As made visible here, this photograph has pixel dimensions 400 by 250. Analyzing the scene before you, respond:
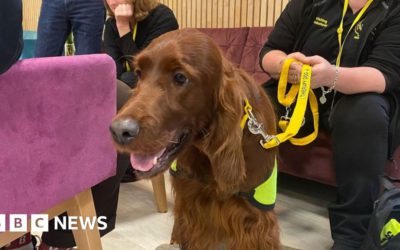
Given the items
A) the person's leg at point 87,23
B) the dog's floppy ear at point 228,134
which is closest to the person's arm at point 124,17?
the person's leg at point 87,23

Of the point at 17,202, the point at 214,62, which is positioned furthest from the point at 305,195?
the point at 17,202

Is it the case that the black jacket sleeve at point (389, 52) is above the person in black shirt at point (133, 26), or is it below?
above

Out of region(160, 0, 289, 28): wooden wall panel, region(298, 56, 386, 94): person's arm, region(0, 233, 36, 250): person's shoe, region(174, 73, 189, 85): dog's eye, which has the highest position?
region(174, 73, 189, 85): dog's eye

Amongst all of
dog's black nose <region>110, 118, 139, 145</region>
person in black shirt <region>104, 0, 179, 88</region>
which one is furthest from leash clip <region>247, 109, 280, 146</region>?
person in black shirt <region>104, 0, 179, 88</region>

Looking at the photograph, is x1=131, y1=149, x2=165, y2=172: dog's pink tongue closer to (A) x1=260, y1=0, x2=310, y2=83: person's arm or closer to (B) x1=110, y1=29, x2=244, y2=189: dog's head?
(B) x1=110, y1=29, x2=244, y2=189: dog's head

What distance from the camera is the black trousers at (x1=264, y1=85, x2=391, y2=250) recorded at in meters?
1.45

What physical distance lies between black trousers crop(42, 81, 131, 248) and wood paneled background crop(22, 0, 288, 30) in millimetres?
1886

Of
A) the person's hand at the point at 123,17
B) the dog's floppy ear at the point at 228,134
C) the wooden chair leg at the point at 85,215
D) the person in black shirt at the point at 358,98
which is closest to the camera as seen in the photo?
the dog's floppy ear at the point at 228,134

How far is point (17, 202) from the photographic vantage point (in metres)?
0.99

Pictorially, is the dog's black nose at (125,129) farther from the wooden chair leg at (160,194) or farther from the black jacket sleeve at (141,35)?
the black jacket sleeve at (141,35)

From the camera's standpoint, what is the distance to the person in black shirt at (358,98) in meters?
1.44

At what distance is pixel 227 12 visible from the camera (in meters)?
3.62

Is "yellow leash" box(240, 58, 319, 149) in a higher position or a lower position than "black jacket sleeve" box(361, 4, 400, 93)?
lower

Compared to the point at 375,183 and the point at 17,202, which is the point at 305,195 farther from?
the point at 17,202
